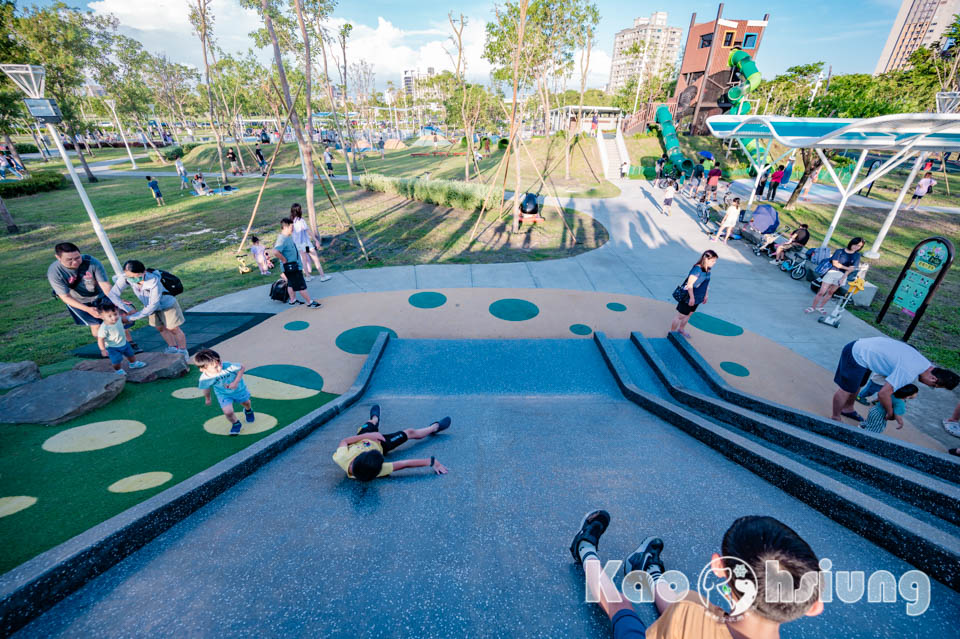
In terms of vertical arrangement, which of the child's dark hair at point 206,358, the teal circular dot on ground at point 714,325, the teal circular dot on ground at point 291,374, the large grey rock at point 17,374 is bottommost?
the teal circular dot on ground at point 291,374

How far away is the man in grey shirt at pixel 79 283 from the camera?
5273mm

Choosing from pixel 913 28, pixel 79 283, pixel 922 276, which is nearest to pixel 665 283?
pixel 922 276

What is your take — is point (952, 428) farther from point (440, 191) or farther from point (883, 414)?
point (440, 191)

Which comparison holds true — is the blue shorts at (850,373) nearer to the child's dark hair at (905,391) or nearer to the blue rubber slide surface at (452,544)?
the child's dark hair at (905,391)

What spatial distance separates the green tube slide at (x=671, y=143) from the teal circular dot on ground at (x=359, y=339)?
23118 millimetres

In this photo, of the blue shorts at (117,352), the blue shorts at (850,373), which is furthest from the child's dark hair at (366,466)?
the blue shorts at (850,373)

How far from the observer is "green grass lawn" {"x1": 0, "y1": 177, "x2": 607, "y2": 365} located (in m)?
8.16

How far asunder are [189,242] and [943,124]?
20.9 metres

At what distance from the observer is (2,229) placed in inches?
555

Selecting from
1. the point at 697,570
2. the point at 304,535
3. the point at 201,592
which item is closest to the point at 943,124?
the point at 697,570

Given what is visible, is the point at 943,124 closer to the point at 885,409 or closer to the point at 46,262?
the point at 885,409

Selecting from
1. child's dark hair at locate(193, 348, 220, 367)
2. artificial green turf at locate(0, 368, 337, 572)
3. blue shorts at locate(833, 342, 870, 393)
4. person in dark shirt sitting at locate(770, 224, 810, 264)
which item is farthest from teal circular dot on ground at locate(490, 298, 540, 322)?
person in dark shirt sitting at locate(770, 224, 810, 264)

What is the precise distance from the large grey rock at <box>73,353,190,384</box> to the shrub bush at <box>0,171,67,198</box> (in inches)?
938

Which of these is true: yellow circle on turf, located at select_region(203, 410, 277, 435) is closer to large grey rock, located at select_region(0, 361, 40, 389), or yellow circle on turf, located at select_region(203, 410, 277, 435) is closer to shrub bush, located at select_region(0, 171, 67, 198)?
large grey rock, located at select_region(0, 361, 40, 389)
